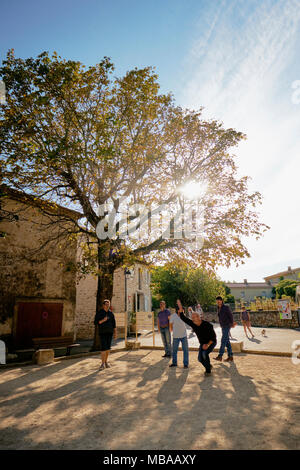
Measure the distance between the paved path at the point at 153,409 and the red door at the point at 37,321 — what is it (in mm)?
6755

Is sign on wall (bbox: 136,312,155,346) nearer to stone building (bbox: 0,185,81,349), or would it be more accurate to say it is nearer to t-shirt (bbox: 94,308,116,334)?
stone building (bbox: 0,185,81,349)

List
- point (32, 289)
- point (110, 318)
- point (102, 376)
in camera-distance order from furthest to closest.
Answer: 1. point (32, 289)
2. point (110, 318)
3. point (102, 376)

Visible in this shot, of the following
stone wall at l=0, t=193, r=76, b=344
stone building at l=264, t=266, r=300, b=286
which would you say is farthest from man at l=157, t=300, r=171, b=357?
stone building at l=264, t=266, r=300, b=286

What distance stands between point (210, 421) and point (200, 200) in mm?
9659

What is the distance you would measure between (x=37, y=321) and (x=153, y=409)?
11.8 metres

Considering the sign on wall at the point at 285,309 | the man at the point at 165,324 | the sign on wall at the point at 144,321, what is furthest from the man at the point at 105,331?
the sign on wall at the point at 285,309

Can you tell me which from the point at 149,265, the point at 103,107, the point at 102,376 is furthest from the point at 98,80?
the point at 102,376

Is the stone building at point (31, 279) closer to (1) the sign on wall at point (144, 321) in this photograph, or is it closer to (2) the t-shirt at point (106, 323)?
(1) the sign on wall at point (144, 321)

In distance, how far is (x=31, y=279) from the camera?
45.3ft

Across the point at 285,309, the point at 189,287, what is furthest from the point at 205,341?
the point at 189,287

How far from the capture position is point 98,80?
1034 centimetres

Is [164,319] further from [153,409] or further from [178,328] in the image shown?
[153,409]

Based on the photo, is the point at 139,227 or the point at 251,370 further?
the point at 139,227

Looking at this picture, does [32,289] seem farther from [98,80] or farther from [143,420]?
[143,420]
